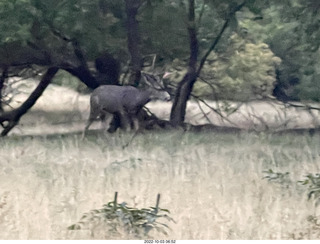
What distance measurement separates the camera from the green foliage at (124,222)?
8.27m

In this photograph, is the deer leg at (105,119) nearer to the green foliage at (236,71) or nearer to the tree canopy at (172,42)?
the tree canopy at (172,42)

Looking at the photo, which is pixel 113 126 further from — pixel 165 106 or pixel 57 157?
pixel 57 157

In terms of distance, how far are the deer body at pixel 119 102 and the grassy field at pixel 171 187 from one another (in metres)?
3.62

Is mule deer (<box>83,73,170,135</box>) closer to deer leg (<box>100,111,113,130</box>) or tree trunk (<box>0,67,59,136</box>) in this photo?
deer leg (<box>100,111,113,130</box>)

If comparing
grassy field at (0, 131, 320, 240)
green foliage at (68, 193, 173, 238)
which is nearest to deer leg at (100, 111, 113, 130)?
grassy field at (0, 131, 320, 240)

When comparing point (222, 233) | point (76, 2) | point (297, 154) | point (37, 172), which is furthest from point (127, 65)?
point (222, 233)

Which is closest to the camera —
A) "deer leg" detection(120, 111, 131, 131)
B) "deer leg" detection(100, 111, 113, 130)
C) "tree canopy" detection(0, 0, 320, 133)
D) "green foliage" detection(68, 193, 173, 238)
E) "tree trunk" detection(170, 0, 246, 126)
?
"green foliage" detection(68, 193, 173, 238)

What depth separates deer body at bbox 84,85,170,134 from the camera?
1850 cm

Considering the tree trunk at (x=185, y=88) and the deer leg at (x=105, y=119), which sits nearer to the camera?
the deer leg at (x=105, y=119)

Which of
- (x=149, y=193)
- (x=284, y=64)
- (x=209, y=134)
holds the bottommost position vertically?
(x=149, y=193)

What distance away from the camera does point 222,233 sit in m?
8.27

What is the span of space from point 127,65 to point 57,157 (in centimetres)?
848

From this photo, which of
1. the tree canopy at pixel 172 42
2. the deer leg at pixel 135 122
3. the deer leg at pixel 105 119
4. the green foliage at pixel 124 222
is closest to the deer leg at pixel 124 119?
the deer leg at pixel 135 122

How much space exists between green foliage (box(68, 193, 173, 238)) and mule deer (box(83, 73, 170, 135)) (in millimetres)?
9637
